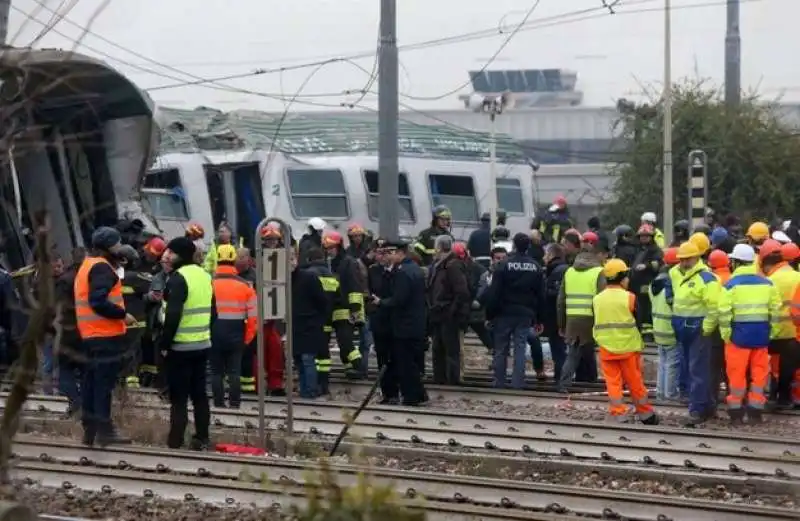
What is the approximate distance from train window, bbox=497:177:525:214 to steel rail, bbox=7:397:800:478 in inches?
597

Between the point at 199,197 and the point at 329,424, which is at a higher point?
the point at 199,197

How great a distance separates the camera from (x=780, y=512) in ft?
36.2

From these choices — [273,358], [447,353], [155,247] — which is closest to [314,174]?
[447,353]

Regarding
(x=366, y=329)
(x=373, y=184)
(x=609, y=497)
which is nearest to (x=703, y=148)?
(x=373, y=184)

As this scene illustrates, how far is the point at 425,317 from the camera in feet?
59.0

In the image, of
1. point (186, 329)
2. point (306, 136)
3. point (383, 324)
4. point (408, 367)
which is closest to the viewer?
point (186, 329)

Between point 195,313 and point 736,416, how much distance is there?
5708 mm

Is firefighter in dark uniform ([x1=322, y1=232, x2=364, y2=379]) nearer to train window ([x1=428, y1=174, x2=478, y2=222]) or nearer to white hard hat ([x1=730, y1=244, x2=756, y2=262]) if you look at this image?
white hard hat ([x1=730, y1=244, x2=756, y2=262])

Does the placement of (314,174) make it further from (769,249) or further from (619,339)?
(619,339)

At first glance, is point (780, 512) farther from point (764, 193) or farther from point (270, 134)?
point (764, 193)

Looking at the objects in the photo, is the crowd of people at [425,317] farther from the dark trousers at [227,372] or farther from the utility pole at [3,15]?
the utility pole at [3,15]

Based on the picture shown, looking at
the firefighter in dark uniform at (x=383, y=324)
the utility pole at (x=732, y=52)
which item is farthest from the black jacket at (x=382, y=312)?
the utility pole at (x=732, y=52)

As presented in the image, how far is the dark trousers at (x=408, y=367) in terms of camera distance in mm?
17750

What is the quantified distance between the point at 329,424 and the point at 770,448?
4.27m
